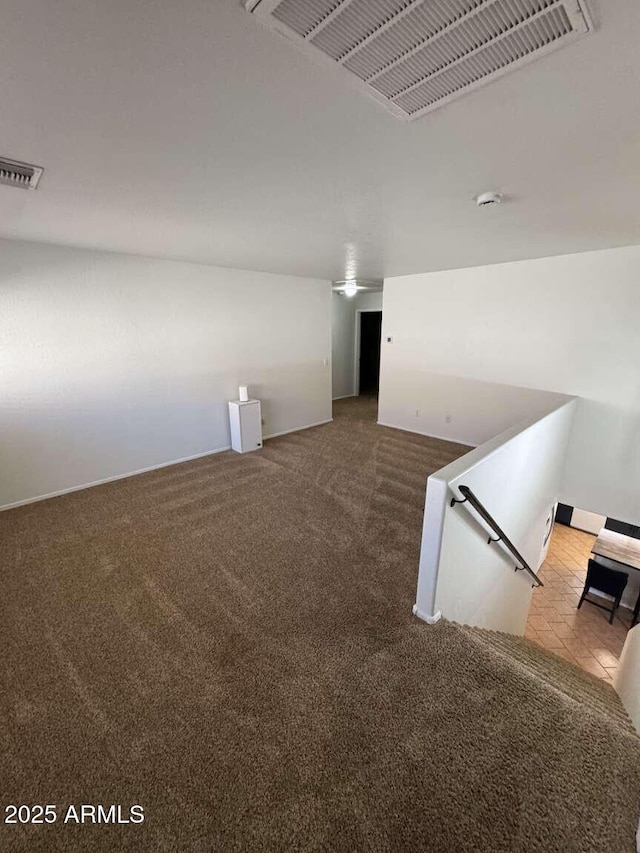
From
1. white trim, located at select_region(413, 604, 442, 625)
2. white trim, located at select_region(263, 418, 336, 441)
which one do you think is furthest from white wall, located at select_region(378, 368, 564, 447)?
white trim, located at select_region(413, 604, 442, 625)

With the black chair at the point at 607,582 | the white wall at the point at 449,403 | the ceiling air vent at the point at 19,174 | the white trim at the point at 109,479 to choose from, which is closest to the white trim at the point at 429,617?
the ceiling air vent at the point at 19,174

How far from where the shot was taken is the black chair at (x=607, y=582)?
4.59 meters

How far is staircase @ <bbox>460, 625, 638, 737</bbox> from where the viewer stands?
61.1 inches

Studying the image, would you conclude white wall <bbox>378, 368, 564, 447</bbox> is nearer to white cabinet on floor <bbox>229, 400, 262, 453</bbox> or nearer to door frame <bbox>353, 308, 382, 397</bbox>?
white cabinet on floor <bbox>229, 400, 262, 453</bbox>

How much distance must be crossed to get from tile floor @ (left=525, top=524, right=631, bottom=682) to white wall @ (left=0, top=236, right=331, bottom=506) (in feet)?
15.4

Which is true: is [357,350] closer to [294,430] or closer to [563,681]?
[294,430]

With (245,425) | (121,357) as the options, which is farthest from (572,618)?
(121,357)

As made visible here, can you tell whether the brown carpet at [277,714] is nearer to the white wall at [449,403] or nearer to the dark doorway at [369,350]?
the white wall at [449,403]

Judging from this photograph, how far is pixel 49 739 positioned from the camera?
1416mm

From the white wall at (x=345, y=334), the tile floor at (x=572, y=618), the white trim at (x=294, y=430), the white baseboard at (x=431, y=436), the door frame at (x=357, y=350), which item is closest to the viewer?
the tile floor at (x=572, y=618)

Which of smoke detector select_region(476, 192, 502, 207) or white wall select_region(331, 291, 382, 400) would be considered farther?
white wall select_region(331, 291, 382, 400)

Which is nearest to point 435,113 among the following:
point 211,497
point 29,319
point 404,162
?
point 404,162

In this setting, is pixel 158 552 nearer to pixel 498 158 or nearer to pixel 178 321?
pixel 178 321

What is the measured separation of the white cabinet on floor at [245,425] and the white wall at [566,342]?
8.84ft
